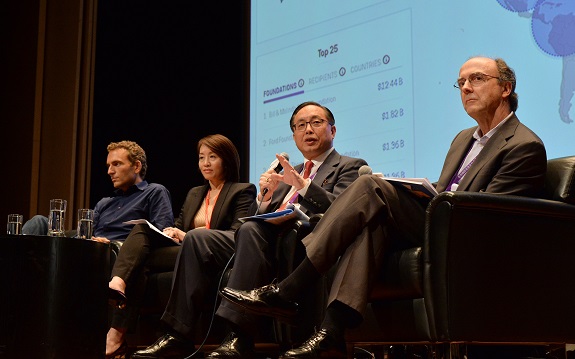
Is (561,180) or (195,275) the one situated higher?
(561,180)

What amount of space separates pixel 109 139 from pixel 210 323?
107 inches

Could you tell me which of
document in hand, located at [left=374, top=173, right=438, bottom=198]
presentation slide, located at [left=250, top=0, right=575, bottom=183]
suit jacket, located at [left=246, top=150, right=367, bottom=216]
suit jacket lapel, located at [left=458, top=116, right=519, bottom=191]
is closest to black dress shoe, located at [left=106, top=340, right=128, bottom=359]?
suit jacket, located at [left=246, top=150, right=367, bottom=216]

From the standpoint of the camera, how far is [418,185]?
8.48 ft

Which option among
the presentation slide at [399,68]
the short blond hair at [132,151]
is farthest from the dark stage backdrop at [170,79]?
the short blond hair at [132,151]

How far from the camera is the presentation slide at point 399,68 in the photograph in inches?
132

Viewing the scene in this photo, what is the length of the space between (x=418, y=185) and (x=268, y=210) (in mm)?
1199

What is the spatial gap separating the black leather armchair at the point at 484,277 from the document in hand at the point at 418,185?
0.56 feet

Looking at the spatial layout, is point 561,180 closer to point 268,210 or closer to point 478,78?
point 478,78

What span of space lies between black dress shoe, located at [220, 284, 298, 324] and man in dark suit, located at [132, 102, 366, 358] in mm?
283

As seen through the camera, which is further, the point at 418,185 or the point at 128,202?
the point at 128,202

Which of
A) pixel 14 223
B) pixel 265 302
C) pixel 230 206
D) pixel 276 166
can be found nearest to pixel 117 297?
pixel 14 223

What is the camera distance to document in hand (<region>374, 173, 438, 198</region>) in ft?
8.46

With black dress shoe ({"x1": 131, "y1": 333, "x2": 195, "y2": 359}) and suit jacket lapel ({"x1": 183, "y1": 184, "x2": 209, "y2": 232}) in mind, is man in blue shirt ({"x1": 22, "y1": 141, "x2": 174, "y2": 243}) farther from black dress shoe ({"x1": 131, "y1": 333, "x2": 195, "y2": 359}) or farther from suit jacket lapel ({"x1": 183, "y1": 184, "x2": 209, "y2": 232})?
black dress shoe ({"x1": 131, "y1": 333, "x2": 195, "y2": 359})

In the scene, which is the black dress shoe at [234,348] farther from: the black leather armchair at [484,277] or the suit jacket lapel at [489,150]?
the suit jacket lapel at [489,150]
